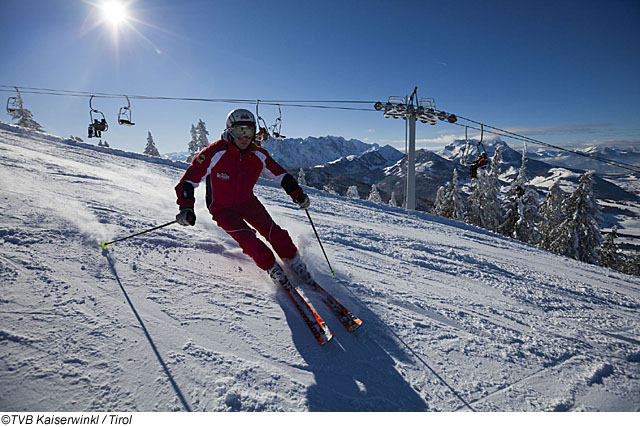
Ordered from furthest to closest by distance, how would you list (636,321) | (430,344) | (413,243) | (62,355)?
(413,243) < (636,321) < (430,344) < (62,355)

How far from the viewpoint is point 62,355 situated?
1899 mm

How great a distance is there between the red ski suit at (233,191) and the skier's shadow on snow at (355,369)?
3.70ft

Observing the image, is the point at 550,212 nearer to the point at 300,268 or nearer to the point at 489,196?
the point at 489,196

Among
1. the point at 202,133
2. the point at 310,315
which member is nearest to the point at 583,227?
the point at 310,315

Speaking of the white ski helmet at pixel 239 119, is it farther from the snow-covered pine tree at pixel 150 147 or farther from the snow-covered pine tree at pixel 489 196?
the snow-covered pine tree at pixel 150 147

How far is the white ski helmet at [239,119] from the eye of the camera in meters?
3.80

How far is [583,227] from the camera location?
20.6 metres

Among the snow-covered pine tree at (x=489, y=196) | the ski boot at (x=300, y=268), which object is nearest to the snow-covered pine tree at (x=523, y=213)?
the snow-covered pine tree at (x=489, y=196)

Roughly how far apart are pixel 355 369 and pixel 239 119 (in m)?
3.34

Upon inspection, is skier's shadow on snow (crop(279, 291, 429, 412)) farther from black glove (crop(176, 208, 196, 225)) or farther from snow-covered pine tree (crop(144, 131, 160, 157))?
snow-covered pine tree (crop(144, 131, 160, 157))

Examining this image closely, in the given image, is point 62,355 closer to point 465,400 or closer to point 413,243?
point 465,400

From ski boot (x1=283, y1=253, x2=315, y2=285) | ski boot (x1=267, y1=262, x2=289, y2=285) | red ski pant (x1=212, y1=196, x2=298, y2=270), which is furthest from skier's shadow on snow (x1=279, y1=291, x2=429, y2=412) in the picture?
red ski pant (x1=212, y1=196, x2=298, y2=270)
